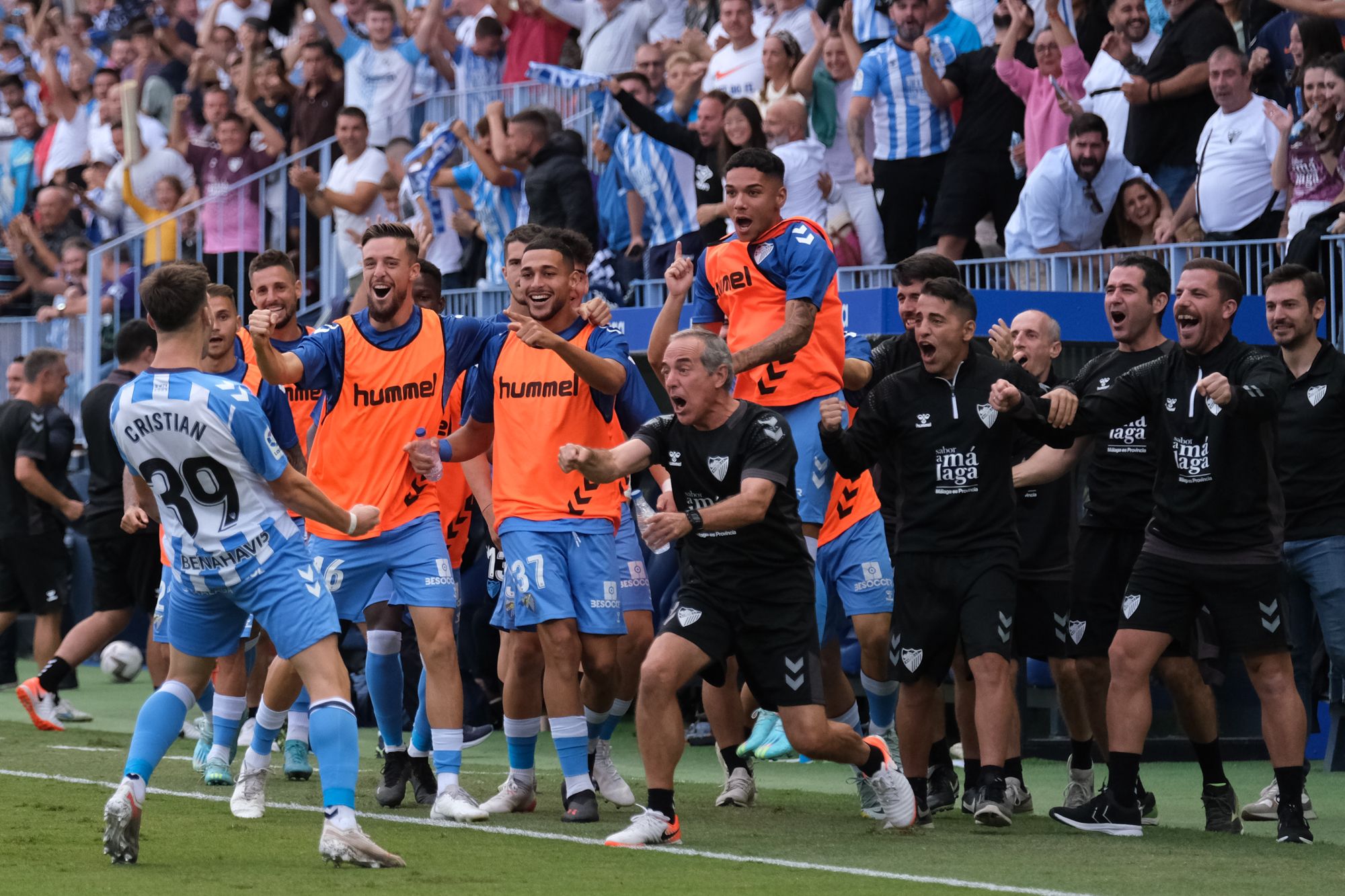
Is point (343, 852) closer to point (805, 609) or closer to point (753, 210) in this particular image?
point (805, 609)

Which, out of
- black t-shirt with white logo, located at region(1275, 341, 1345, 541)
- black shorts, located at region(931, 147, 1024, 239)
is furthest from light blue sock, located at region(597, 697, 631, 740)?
black shorts, located at region(931, 147, 1024, 239)

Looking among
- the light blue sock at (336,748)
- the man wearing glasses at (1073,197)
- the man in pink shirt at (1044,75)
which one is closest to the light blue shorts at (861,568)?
the light blue sock at (336,748)

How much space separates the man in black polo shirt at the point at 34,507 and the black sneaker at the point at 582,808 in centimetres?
747

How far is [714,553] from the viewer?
6.94 meters

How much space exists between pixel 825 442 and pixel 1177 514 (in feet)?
4.83

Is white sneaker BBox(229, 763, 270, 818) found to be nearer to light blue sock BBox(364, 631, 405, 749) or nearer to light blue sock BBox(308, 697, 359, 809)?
light blue sock BBox(364, 631, 405, 749)

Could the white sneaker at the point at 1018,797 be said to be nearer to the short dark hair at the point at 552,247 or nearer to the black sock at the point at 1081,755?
the black sock at the point at 1081,755

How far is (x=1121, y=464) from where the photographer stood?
8297mm

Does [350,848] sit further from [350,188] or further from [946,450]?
[350,188]

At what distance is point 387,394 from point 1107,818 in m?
3.53

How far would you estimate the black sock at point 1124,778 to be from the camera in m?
7.33

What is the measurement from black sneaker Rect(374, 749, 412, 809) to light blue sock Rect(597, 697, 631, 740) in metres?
0.90

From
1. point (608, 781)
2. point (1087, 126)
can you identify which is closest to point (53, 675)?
point (608, 781)

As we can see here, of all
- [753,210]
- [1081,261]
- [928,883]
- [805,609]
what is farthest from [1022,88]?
[928,883]
